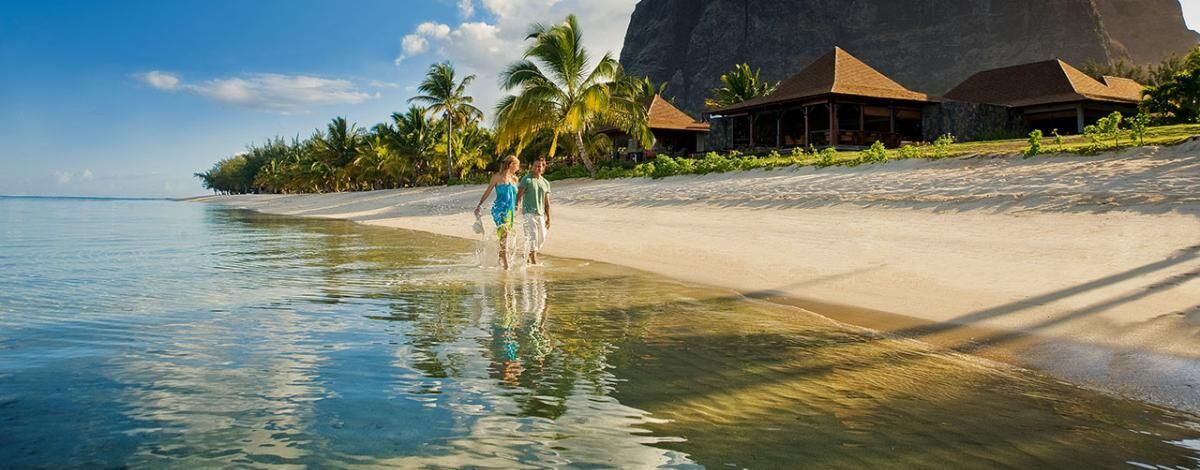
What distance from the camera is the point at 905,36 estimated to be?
110375 mm

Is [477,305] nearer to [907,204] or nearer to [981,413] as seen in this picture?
[981,413]

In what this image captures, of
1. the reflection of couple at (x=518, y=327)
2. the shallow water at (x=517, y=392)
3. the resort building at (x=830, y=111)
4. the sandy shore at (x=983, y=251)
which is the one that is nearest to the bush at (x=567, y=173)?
the resort building at (x=830, y=111)

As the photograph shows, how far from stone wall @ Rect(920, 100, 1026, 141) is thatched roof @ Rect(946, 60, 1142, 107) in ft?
4.61

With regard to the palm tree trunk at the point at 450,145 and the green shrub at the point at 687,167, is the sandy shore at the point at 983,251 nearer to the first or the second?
the green shrub at the point at 687,167

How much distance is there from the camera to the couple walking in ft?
32.0

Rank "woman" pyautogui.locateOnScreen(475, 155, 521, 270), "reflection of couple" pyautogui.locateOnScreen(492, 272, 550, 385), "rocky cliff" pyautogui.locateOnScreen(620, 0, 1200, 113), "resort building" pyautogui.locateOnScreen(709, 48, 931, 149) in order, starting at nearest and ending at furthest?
"reflection of couple" pyautogui.locateOnScreen(492, 272, 550, 385) → "woman" pyautogui.locateOnScreen(475, 155, 521, 270) → "resort building" pyautogui.locateOnScreen(709, 48, 931, 149) → "rocky cliff" pyautogui.locateOnScreen(620, 0, 1200, 113)

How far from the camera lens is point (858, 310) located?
21.1 feet

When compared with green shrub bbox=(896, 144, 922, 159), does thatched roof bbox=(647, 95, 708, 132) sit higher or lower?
higher

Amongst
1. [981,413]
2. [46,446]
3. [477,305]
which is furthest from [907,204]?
[46,446]

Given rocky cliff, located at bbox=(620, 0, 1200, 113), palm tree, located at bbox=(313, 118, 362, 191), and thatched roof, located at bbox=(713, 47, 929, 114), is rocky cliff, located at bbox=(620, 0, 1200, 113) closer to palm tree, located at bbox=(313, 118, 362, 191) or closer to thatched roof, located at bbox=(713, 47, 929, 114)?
palm tree, located at bbox=(313, 118, 362, 191)

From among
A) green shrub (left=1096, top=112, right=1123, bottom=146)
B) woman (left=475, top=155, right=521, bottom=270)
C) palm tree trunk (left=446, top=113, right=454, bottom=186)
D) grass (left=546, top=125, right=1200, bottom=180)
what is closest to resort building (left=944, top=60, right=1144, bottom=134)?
grass (left=546, top=125, right=1200, bottom=180)

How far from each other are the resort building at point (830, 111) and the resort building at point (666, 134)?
9.60ft

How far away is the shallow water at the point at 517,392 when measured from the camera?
2941 millimetres

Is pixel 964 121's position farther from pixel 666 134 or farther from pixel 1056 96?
pixel 666 134
